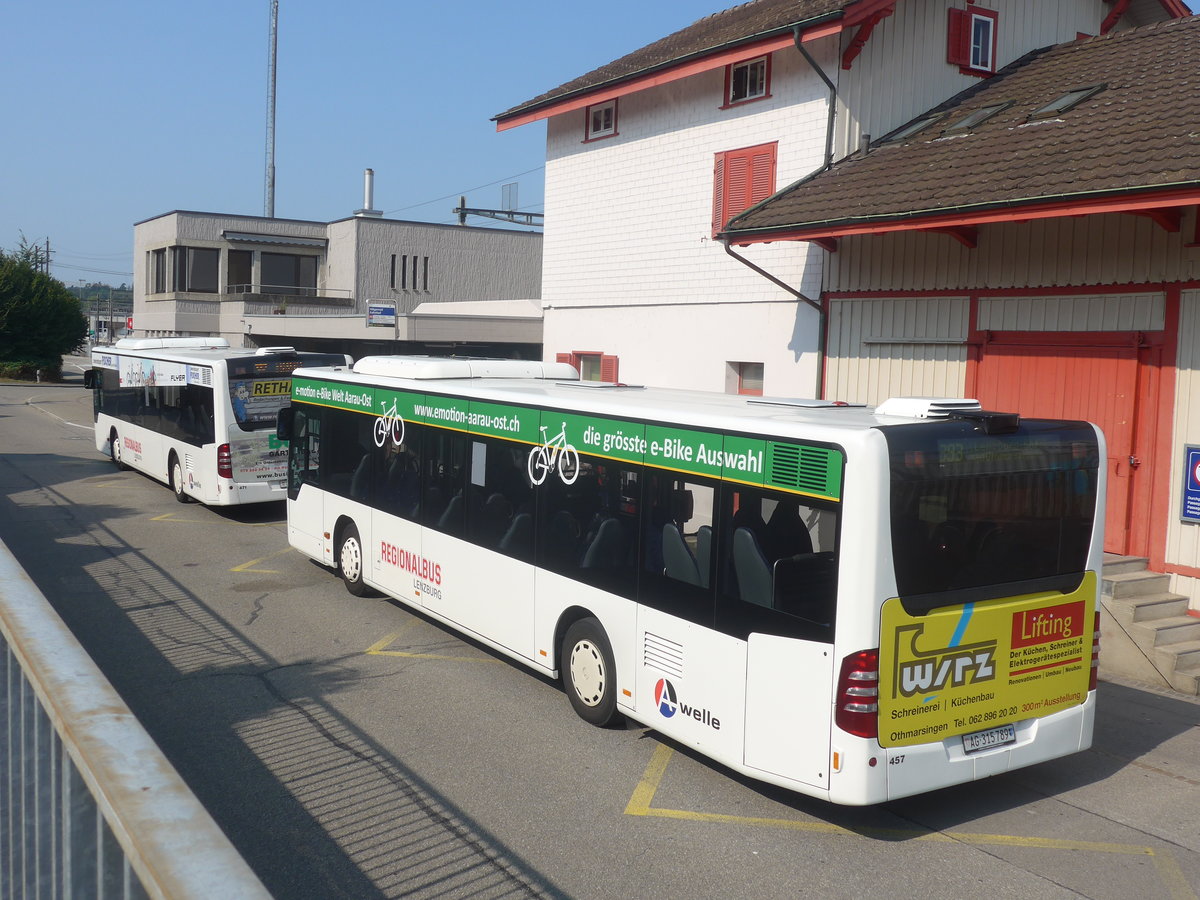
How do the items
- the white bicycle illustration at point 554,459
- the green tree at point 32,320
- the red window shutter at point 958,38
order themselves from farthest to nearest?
the green tree at point 32,320, the red window shutter at point 958,38, the white bicycle illustration at point 554,459

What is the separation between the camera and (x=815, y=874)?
19.9ft

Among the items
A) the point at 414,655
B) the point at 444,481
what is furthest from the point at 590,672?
the point at 444,481

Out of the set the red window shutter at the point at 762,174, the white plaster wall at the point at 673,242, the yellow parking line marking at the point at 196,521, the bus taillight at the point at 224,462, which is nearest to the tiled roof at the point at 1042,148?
the red window shutter at the point at 762,174

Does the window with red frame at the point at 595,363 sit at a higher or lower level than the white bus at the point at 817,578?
higher

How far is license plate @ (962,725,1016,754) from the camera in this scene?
6637 millimetres

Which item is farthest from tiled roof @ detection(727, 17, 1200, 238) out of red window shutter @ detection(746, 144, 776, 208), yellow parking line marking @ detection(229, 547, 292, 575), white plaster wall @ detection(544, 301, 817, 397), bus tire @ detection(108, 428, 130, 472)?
bus tire @ detection(108, 428, 130, 472)

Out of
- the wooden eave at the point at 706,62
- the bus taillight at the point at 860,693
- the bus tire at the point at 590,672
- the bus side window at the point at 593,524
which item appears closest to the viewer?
the bus taillight at the point at 860,693

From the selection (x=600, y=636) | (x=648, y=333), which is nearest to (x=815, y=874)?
(x=600, y=636)

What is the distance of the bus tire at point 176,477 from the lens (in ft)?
64.9

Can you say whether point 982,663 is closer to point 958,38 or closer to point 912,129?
point 912,129

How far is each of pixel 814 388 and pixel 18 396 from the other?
45.1 m

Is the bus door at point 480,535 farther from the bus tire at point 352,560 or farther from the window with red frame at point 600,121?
the window with red frame at point 600,121

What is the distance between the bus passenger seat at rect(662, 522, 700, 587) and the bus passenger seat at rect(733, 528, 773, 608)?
44 centimetres

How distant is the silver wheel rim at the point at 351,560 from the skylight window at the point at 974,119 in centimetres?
909
